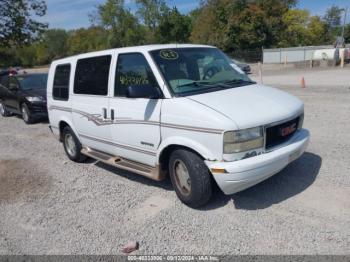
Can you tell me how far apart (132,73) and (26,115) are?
778 centimetres

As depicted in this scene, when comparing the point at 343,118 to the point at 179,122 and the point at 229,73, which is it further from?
the point at 179,122

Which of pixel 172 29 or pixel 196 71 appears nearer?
pixel 196 71

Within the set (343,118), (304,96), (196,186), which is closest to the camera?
(196,186)

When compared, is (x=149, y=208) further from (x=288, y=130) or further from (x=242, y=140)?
(x=288, y=130)

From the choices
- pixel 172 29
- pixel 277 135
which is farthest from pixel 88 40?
pixel 277 135

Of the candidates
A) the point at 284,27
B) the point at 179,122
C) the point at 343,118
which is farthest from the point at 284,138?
the point at 284,27

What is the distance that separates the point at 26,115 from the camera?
11.1m

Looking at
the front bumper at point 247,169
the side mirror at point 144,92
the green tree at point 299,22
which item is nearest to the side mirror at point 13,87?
the side mirror at point 144,92

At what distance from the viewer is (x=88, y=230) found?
3977mm

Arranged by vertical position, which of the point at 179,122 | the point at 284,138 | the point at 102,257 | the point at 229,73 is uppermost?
the point at 229,73

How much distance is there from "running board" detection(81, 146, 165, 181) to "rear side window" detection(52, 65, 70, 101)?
1187mm

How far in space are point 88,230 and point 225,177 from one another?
1754 millimetres

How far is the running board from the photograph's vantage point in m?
4.52

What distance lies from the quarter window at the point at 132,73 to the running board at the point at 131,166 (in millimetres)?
1022
